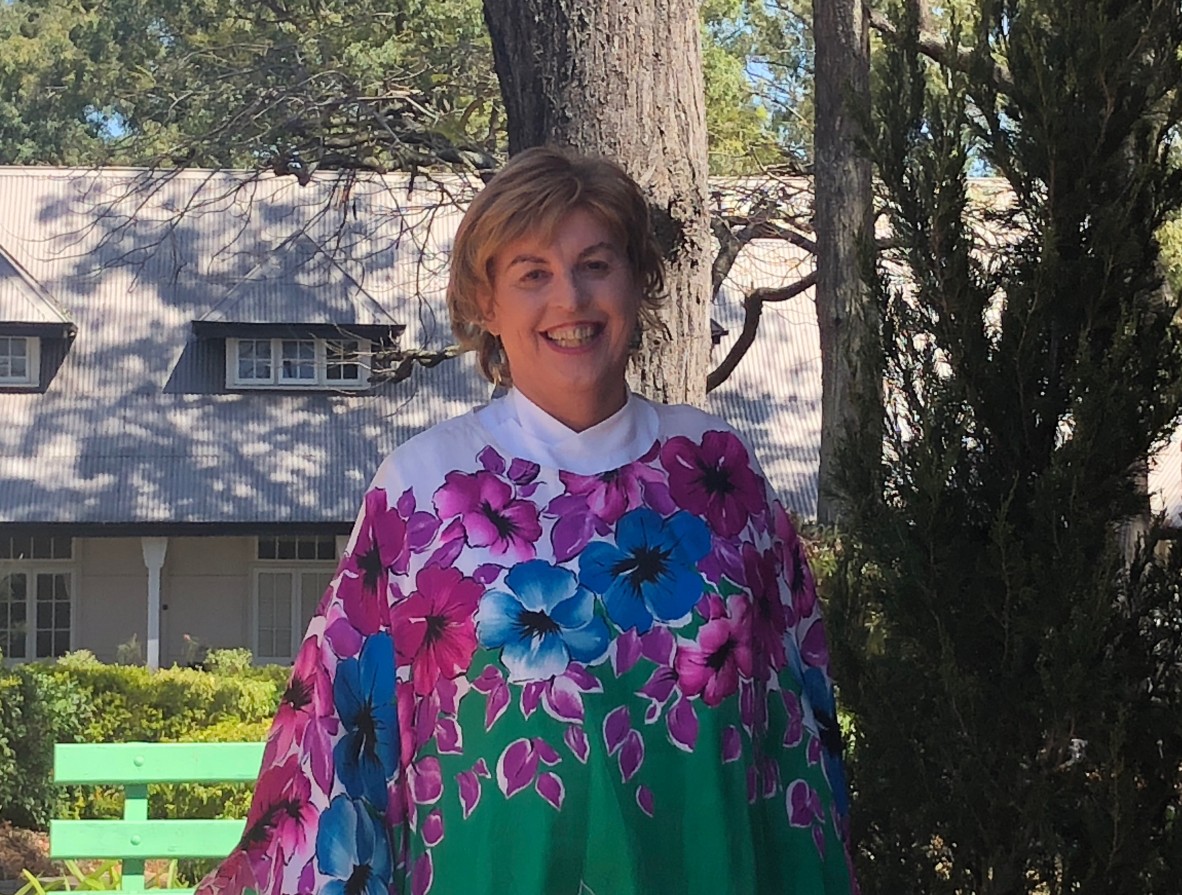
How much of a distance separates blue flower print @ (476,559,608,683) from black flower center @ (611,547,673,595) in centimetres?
7

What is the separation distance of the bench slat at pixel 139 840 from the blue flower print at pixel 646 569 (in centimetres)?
287

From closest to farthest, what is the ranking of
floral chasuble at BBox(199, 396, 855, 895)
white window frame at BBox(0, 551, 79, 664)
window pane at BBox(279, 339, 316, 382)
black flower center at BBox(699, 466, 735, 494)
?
floral chasuble at BBox(199, 396, 855, 895) < black flower center at BBox(699, 466, 735, 494) < white window frame at BBox(0, 551, 79, 664) < window pane at BBox(279, 339, 316, 382)

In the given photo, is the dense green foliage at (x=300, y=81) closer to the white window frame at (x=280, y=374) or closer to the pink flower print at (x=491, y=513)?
the white window frame at (x=280, y=374)

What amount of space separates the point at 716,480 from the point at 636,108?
71.5 inches

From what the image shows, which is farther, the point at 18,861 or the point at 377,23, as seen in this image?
the point at 377,23

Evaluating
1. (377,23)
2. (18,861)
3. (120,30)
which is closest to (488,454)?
(18,861)

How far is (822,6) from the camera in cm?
1236

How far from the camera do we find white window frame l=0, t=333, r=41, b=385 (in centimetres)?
2069

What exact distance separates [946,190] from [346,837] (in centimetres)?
191

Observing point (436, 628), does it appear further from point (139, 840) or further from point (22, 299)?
point (22, 299)

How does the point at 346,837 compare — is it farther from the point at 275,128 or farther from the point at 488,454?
the point at 275,128

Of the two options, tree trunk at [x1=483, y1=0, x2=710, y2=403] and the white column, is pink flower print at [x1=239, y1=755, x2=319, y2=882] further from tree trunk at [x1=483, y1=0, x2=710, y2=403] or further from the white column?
the white column

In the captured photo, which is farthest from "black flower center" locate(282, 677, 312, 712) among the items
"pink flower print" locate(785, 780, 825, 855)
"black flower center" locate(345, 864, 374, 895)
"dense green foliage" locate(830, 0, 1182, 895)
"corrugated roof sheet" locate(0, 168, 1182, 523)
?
"corrugated roof sheet" locate(0, 168, 1182, 523)

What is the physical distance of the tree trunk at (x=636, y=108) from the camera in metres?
4.14
